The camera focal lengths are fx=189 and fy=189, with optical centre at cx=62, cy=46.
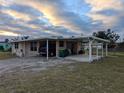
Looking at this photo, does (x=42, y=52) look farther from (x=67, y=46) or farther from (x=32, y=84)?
(x=32, y=84)

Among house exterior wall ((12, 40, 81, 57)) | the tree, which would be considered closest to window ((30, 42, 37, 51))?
house exterior wall ((12, 40, 81, 57))

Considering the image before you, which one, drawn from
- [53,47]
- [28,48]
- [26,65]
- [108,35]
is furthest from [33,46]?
[108,35]

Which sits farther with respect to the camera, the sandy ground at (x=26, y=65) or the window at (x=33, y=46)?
the window at (x=33, y=46)

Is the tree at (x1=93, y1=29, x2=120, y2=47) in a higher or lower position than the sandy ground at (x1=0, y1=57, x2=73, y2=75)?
higher

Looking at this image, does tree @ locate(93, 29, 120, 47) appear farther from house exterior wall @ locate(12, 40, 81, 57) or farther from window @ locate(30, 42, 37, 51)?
window @ locate(30, 42, 37, 51)

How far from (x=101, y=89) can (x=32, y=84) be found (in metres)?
2.93

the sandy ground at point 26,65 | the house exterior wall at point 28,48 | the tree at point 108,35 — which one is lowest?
the sandy ground at point 26,65

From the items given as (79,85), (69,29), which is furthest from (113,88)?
(69,29)

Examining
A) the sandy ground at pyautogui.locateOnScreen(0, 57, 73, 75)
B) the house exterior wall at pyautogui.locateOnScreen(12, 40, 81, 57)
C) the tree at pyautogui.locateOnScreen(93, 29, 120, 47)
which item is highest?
the tree at pyautogui.locateOnScreen(93, 29, 120, 47)

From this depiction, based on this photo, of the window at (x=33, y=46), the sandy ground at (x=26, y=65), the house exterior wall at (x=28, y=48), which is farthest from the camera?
the window at (x=33, y=46)

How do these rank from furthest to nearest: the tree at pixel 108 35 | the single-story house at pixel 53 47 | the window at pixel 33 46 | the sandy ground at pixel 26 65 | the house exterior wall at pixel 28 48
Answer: the tree at pixel 108 35, the window at pixel 33 46, the house exterior wall at pixel 28 48, the single-story house at pixel 53 47, the sandy ground at pixel 26 65

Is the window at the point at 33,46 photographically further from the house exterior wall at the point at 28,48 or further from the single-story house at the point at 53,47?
the house exterior wall at the point at 28,48

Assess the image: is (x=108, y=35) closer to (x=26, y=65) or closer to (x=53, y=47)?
(x=53, y=47)

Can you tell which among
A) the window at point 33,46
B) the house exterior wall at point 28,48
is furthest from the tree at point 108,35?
the window at point 33,46
